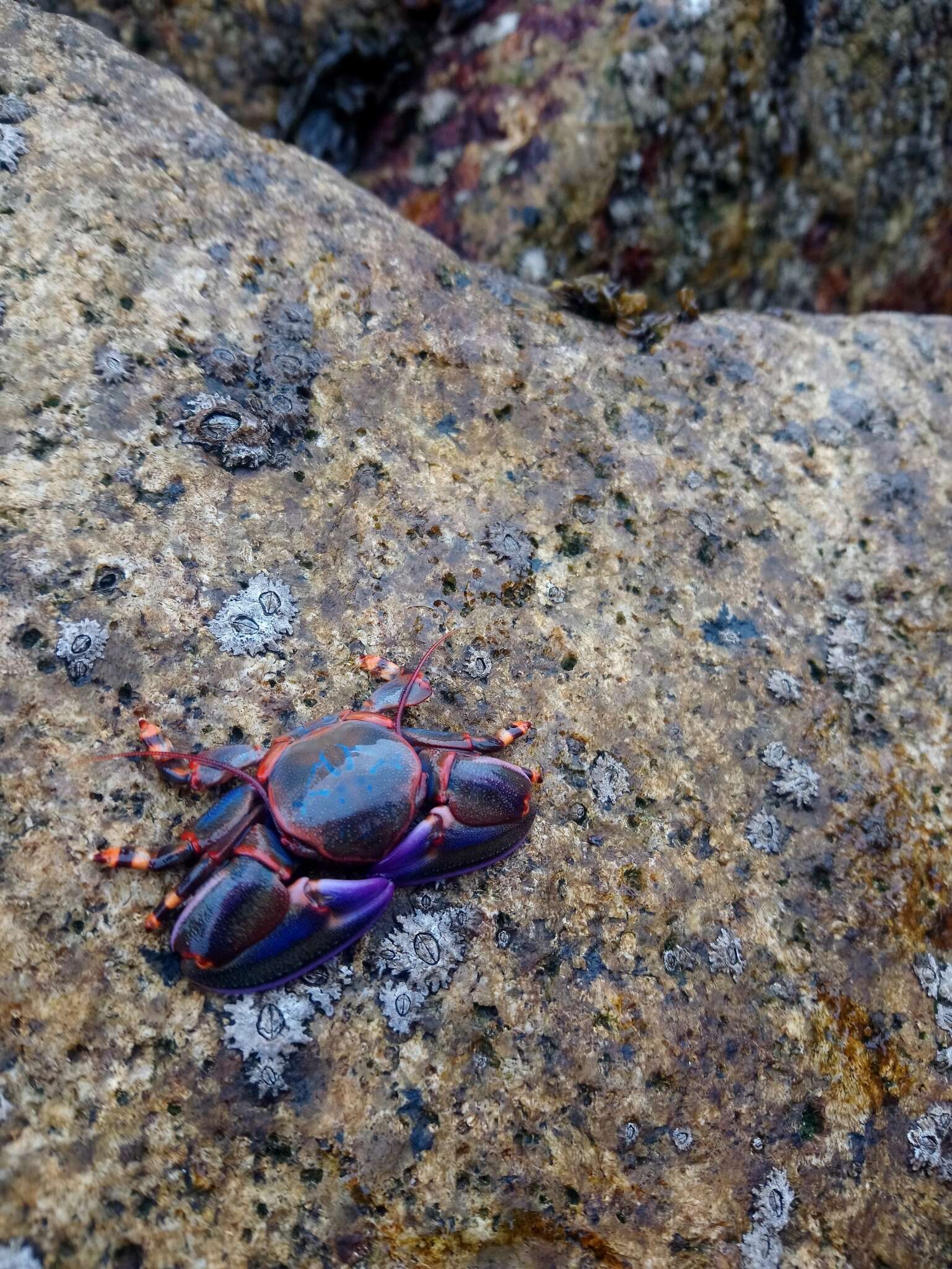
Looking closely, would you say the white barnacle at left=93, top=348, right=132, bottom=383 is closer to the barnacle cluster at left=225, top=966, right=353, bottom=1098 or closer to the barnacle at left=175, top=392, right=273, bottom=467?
the barnacle at left=175, top=392, right=273, bottom=467

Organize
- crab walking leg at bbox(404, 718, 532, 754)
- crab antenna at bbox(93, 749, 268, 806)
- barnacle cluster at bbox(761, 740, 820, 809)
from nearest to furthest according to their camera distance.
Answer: crab antenna at bbox(93, 749, 268, 806) < crab walking leg at bbox(404, 718, 532, 754) < barnacle cluster at bbox(761, 740, 820, 809)

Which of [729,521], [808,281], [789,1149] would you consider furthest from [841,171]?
[789,1149]

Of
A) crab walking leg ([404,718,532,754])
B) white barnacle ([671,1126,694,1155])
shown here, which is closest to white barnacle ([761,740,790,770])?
crab walking leg ([404,718,532,754])

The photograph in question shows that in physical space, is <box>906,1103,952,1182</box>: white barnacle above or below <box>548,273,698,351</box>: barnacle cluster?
below

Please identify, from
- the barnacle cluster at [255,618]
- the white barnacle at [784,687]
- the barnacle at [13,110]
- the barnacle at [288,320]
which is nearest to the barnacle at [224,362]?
the barnacle at [288,320]

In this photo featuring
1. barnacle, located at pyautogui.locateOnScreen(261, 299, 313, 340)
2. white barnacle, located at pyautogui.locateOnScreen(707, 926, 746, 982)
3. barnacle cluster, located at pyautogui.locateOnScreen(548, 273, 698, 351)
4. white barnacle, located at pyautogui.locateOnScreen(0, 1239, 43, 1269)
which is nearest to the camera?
white barnacle, located at pyautogui.locateOnScreen(0, 1239, 43, 1269)

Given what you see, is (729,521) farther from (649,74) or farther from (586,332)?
(649,74)
